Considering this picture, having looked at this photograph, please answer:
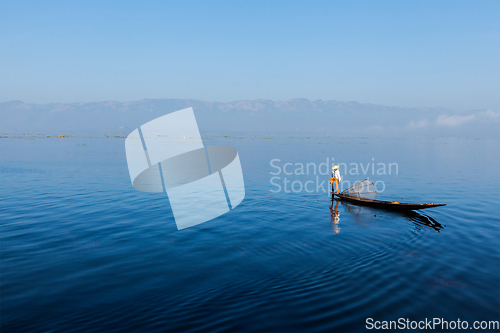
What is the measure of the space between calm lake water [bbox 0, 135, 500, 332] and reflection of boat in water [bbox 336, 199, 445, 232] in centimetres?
17

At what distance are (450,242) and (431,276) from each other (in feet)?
20.2

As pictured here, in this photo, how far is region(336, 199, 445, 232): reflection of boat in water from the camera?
21656 millimetres

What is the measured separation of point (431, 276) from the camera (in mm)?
13500

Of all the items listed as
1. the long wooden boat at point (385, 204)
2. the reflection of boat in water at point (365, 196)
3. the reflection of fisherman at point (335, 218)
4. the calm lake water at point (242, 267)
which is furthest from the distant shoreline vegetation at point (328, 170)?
the calm lake water at point (242, 267)

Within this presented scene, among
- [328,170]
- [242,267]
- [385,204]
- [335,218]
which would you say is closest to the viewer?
[242,267]

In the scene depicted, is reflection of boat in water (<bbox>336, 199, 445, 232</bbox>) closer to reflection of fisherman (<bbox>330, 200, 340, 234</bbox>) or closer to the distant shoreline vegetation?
reflection of fisherman (<bbox>330, 200, 340, 234</bbox>)

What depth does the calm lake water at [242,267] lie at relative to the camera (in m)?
10.3

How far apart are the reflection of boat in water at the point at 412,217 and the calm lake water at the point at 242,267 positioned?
167 mm

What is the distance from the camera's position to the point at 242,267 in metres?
14.3

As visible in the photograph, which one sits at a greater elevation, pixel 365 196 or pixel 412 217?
pixel 365 196

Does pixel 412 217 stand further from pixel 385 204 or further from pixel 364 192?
pixel 364 192

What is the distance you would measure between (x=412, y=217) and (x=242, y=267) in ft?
55.2

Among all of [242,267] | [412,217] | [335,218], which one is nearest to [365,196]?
[412,217]

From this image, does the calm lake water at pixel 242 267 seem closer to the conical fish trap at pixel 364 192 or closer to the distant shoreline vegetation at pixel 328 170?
the conical fish trap at pixel 364 192
